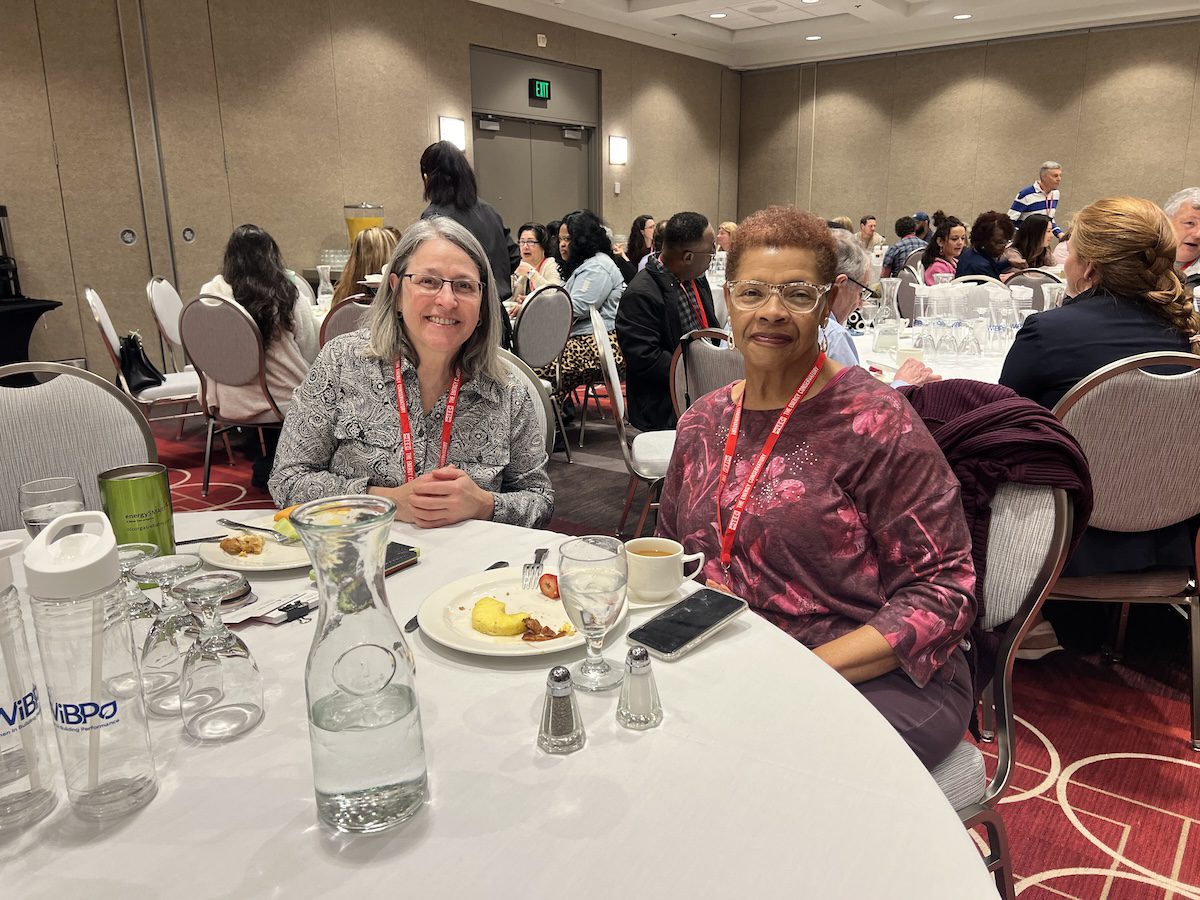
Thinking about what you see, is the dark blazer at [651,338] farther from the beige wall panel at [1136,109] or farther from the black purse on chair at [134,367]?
the beige wall panel at [1136,109]

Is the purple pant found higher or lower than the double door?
lower

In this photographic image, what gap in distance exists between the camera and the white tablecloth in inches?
122

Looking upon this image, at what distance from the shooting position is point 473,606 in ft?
4.00

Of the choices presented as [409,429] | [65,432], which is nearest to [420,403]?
[409,429]

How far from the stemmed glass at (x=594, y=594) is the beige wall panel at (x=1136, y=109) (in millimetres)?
11338

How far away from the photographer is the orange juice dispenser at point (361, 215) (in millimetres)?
8125

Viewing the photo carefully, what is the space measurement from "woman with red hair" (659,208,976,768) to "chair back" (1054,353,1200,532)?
0.86 m

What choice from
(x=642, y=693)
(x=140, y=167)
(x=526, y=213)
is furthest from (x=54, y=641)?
(x=526, y=213)

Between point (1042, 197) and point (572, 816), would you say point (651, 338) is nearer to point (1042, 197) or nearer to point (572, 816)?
point (572, 816)

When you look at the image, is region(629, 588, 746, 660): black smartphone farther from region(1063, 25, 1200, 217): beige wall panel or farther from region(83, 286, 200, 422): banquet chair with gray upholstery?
region(1063, 25, 1200, 217): beige wall panel

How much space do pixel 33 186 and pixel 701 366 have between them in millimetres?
6145

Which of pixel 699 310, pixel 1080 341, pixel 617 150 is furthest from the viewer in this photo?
pixel 617 150

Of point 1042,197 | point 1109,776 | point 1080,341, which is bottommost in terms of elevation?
point 1109,776

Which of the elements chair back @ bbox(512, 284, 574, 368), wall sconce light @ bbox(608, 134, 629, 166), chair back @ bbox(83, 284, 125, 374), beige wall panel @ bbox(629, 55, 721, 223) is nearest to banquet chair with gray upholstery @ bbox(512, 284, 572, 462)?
chair back @ bbox(512, 284, 574, 368)
